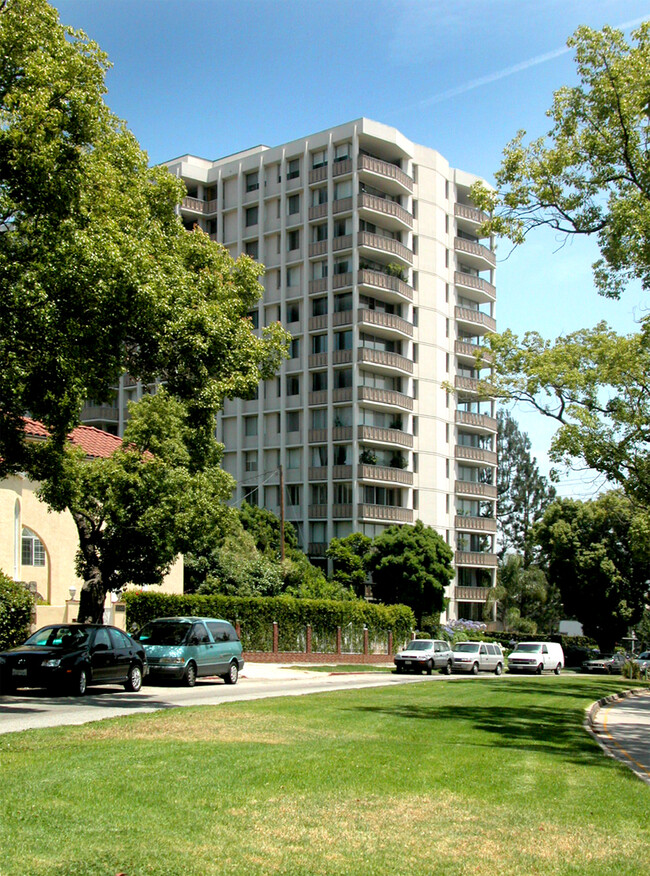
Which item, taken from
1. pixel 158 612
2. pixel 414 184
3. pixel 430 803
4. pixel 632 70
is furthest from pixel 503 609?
pixel 430 803

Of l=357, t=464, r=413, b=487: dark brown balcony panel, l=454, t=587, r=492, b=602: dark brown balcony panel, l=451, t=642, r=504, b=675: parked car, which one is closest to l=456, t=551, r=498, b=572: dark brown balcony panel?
l=454, t=587, r=492, b=602: dark brown balcony panel

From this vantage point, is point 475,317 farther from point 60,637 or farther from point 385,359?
point 60,637

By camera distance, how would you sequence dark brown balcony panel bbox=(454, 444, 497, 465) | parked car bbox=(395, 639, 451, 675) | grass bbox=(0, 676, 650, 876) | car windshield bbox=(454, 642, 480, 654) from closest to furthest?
grass bbox=(0, 676, 650, 876) → parked car bbox=(395, 639, 451, 675) → car windshield bbox=(454, 642, 480, 654) → dark brown balcony panel bbox=(454, 444, 497, 465)

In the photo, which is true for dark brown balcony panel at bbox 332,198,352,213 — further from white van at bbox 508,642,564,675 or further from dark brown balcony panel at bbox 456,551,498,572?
white van at bbox 508,642,564,675

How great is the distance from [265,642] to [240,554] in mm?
6843

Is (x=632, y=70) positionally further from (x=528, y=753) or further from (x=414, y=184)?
(x=414, y=184)

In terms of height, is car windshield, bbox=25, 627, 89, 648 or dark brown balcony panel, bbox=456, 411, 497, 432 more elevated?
dark brown balcony panel, bbox=456, 411, 497, 432

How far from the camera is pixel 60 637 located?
20.8 metres

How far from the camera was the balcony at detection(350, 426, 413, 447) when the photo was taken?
2512 inches

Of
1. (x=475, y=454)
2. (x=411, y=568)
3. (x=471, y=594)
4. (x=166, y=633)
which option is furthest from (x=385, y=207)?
(x=166, y=633)

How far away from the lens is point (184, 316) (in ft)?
64.2

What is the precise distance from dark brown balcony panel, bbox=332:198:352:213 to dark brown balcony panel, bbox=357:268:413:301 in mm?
4450

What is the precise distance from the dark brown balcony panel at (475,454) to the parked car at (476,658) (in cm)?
2741

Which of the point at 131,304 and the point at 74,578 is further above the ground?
the point at 131,304
